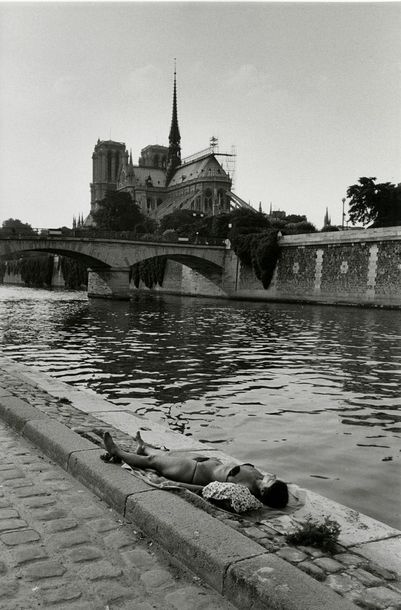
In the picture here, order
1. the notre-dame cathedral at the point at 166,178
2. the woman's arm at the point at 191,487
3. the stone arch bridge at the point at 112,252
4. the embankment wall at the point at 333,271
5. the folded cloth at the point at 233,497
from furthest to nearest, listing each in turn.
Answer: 1. the notre-dame cathedral at the point at 166,178
2. the stone arch bridge at the point at 112,252
3. the embankment wall at the point at 333,271
4. the woman's arm at the point at 191,487
5. the folded cloth at the point at 233,497

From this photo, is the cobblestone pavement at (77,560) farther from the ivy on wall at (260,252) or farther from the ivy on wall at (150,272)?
the ivy on wall at (150,272)

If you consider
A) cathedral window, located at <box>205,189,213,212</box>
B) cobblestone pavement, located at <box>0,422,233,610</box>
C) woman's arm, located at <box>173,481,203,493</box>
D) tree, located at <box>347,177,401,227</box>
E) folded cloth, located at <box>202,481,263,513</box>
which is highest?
cathedral window, located at <box>205,189,213,212</box>

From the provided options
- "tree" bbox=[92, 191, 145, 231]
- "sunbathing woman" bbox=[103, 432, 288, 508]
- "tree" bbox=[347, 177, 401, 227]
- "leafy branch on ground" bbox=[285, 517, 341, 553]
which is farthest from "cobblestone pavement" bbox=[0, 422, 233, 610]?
"tree" bbox=[92, 191, 145, 231]

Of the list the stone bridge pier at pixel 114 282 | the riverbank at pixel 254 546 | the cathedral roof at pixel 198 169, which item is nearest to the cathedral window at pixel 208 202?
the cathedral roof at pixel 198 169

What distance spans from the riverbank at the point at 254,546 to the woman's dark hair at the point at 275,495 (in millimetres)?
140

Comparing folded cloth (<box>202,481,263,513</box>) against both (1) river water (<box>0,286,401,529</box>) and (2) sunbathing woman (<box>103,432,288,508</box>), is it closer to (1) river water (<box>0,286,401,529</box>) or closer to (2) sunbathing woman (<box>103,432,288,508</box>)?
(2) sunbathing woman (<box>103,432,288,508</box>)

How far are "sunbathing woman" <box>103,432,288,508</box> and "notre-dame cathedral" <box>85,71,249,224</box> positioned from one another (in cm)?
9059

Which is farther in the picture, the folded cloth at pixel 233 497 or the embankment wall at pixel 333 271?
the embankment wall at pixel 333 271

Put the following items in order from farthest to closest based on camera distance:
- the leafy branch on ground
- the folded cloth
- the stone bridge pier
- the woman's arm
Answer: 1. the stone bridge pier
2. the woman's arm
3. the folded cloth
4. the leafy branch on ground

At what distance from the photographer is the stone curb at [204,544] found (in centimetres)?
278

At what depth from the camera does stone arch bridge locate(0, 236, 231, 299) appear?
1704 inches

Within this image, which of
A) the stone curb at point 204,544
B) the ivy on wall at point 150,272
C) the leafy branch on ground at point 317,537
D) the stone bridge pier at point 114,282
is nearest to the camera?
the stone curb at point 204,544

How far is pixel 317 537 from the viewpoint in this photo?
11.5ft

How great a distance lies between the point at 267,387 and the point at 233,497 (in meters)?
7.07
